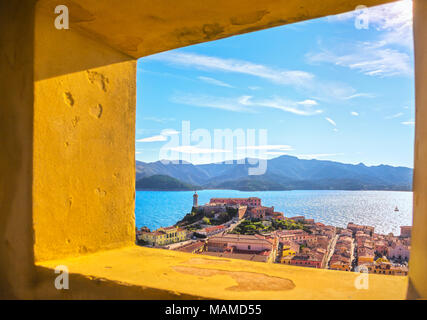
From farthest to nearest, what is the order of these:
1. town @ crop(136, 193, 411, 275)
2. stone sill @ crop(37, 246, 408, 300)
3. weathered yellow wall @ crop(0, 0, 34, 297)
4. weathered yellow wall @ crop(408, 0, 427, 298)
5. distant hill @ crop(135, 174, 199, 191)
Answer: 1. distant hill @ crop(135, 174, 199, 191)
2. town @ crop(136, 193, 411, 275)
3. weathered yellow wall @ crop(0, 0, 34, 297)
4. stone sill @ crop(37, 246, 408, 300)
5. weathered yellow wall @ crop(408, 0, 427, 298)

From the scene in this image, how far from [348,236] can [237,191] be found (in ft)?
8.14

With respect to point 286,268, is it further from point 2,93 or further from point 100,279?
point 2,93

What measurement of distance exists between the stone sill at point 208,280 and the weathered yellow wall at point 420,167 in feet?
0.30

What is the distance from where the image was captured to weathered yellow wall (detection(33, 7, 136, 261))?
52.6 inches

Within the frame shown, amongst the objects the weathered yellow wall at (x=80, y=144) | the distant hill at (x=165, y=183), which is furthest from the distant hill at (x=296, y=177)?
the weathered yellow wall at (x=80, y=144)

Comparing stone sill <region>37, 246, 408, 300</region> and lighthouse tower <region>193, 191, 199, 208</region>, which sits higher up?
stone sill <region>37, 246, 408, 300</region>

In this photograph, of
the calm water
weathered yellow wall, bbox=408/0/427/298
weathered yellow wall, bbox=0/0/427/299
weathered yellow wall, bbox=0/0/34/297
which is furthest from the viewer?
the calm water

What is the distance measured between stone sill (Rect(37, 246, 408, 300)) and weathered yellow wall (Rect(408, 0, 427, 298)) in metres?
0.09

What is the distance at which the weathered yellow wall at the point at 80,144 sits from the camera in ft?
4.38

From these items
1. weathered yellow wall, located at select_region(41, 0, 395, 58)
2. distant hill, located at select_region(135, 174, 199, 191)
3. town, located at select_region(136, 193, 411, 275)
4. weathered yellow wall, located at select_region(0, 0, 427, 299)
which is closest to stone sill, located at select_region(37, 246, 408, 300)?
weathered yellow wall, located at select_region(0, 0, 427, 299)

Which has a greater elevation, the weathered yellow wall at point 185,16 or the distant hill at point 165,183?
the weathered yellow wall at point 185,16

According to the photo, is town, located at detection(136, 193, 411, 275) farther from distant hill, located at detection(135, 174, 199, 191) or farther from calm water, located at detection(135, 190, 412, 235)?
distant hill, located at detection(135, 174, 199, 191)

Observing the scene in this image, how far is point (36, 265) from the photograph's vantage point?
1285 millimetres

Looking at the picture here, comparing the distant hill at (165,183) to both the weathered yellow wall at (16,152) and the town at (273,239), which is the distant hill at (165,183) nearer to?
the town at (273,239)
